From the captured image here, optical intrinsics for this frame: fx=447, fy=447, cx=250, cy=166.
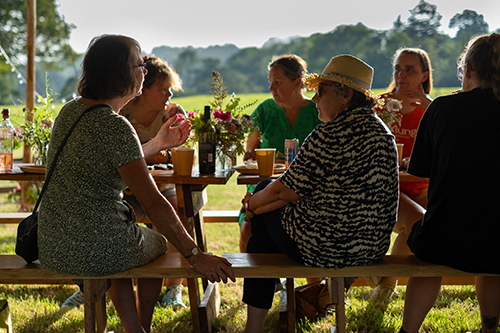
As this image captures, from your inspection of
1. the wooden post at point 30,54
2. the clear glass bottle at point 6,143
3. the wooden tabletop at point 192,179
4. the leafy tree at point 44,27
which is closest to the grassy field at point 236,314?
the wooden tabletop at point 192,179

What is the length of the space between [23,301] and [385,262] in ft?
7.62

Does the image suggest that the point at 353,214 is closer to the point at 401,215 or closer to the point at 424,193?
the point at 401,215

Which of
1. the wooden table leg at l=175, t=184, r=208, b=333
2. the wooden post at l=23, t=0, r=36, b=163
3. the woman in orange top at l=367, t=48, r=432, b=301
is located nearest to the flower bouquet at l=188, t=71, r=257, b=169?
the wooden table leg at l=175, t=184, r=208, b=333

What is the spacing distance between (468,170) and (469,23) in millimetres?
12744

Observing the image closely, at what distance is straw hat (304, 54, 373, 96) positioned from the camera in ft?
6.25

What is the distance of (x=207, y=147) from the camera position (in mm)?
2355

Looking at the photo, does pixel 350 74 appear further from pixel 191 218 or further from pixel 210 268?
pixel 191 218

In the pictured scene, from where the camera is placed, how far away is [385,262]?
1896 millimetres

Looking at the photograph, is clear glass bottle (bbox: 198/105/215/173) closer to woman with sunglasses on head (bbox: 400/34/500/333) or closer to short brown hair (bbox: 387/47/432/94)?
woman with sunglasses on head (bbox: 400/34/500/333)

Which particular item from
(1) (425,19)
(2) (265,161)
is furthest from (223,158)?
(1) (425,19)

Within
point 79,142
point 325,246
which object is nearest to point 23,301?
point 79,142

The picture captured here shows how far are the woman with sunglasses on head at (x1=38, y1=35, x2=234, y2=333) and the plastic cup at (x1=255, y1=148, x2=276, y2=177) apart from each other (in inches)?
27.3

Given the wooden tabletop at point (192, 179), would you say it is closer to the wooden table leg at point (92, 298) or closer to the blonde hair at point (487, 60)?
the wooden table leg at point (92, 298)

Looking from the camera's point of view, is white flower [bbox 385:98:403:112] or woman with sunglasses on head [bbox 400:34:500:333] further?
white flower [bbox 385:98:403:112]
